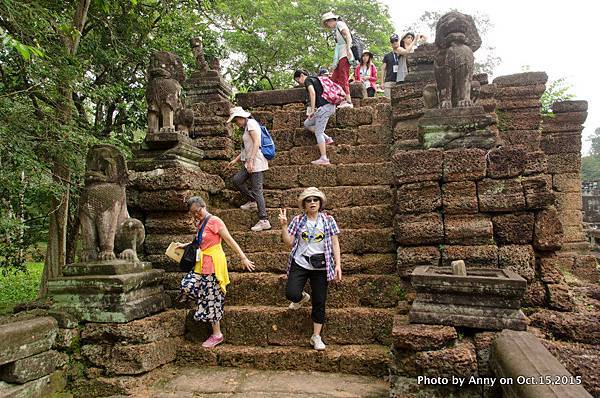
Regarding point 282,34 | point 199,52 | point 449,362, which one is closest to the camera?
point 449,362

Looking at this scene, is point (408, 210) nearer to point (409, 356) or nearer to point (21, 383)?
point (409, 356)

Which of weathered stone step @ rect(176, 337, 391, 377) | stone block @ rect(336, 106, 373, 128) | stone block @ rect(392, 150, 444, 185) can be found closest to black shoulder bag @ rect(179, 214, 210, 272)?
weathered stone step @ rect(176, 337, 391, 377)

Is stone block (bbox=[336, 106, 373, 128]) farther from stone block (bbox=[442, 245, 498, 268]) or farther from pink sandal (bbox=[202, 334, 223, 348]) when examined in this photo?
pink sandal (bbox=[202, 334, 223, 348])

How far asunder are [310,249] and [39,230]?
6.40 m

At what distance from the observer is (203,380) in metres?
3.42

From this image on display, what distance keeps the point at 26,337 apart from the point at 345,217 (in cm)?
342

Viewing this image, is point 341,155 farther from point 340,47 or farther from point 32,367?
point 32,367

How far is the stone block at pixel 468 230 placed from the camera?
142 inches

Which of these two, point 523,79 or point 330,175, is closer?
point 330,175

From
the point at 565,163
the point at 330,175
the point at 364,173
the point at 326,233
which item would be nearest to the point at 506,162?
the point at 326,233

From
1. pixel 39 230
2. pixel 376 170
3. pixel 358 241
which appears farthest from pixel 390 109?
Answer: pixel 39 230

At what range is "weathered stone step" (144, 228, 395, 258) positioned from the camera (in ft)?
14.5

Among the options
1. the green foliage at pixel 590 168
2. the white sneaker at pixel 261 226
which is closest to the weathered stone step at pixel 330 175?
the white sneaker at pixel 261 226

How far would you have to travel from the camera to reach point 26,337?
10.5ft
